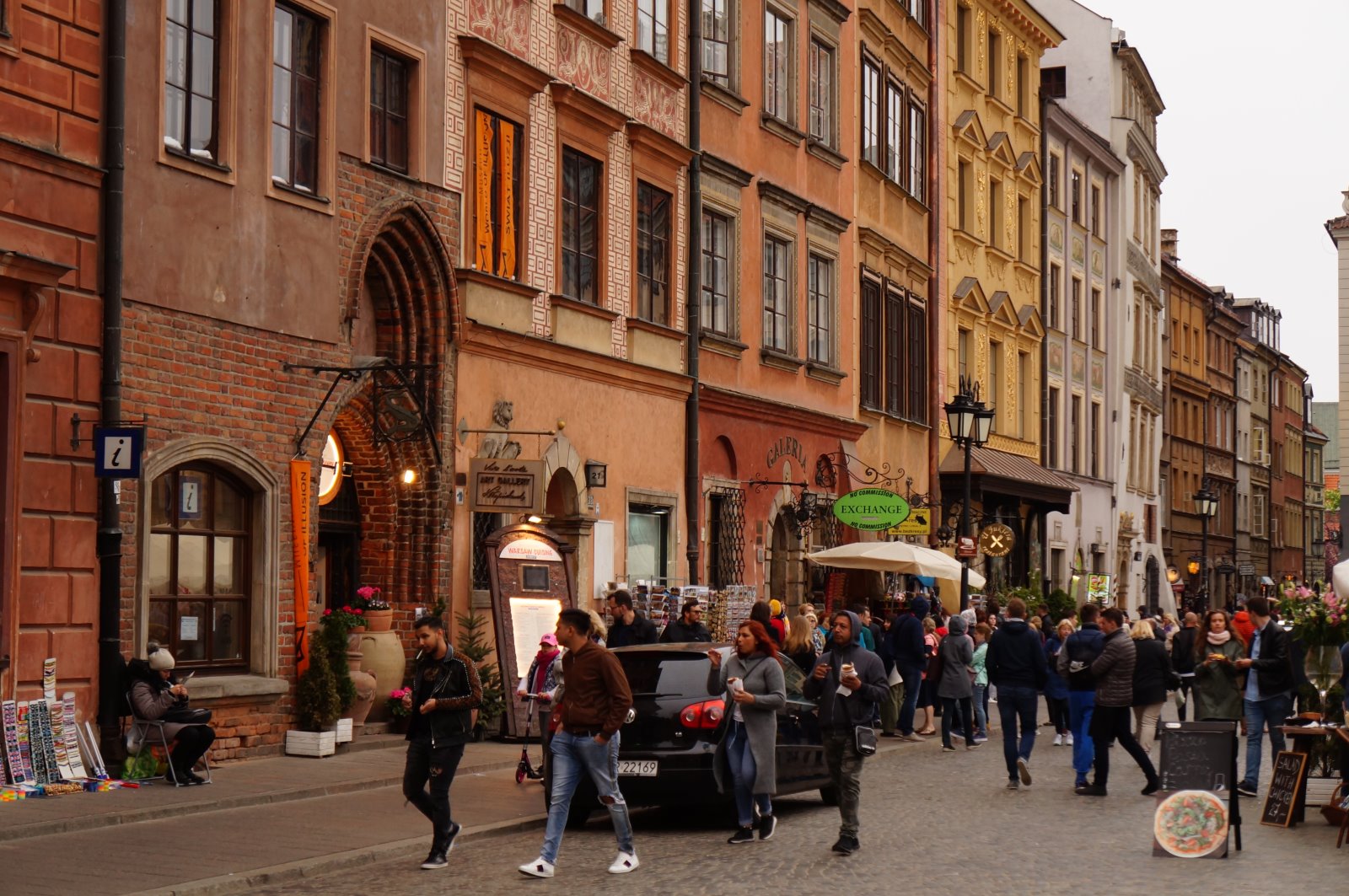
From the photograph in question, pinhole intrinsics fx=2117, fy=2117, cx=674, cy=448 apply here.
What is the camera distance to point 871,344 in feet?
125

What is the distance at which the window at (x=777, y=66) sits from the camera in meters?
32.9

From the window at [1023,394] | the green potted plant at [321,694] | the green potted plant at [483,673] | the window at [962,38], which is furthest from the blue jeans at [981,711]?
the window at [1023,394]

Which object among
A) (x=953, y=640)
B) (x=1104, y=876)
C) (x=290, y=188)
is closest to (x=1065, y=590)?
(x=953, y=640)

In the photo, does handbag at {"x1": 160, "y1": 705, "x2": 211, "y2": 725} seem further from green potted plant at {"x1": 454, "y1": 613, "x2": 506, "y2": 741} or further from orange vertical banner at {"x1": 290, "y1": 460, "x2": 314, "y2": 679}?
green potted plant at {"x1": 454, "y1": 613, "x2": 506, "y2": 741}

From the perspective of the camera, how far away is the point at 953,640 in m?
26.0

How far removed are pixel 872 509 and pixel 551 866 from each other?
58.5ft

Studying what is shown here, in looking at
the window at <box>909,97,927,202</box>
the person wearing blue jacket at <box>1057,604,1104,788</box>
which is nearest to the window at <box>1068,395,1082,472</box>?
the window at <box>909,97,927,202</box>

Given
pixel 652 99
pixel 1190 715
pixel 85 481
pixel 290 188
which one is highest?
pixel 652 99

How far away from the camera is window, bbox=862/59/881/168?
37.3m

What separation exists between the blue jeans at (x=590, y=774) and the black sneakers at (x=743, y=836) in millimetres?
1769

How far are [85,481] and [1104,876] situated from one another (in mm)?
9001

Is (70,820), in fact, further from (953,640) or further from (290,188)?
(953,640)

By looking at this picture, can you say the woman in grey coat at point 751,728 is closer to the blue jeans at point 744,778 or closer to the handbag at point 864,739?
the blue jeans at point 744,778

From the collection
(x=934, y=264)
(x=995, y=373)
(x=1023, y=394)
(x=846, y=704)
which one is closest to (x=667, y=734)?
(x=846, y=704)
